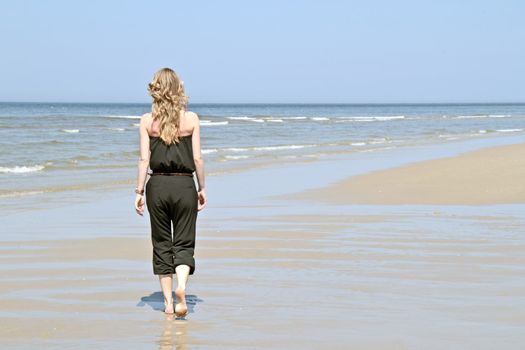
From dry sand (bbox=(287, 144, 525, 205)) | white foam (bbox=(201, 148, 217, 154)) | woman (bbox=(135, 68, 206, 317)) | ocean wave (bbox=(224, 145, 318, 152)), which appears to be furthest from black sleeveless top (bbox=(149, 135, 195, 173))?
ocean wave (bbox=(224, 145, 318, 152))

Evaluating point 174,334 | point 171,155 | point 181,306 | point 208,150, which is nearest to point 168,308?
point 181,306

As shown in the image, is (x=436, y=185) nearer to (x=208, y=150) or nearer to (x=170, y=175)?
(x=170, y=175)

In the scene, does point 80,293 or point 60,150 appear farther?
point 60,150

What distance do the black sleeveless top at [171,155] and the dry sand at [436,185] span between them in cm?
634

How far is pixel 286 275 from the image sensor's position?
6.50 meters

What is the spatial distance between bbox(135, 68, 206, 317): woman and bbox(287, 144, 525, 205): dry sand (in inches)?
246

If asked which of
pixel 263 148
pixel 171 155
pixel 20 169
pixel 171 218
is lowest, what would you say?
pixel 263 148

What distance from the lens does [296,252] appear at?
7504 millimetres

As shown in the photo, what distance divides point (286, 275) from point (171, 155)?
1644mm

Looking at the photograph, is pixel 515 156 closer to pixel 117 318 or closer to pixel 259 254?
pixel 259 254

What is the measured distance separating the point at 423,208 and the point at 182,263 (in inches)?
228

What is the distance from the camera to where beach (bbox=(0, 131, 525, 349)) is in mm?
4828

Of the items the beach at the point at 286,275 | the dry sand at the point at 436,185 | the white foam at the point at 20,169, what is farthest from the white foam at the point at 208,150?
A: the beach at the point at 286,275

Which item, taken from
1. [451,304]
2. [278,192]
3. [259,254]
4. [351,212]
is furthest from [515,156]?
[451,304]
